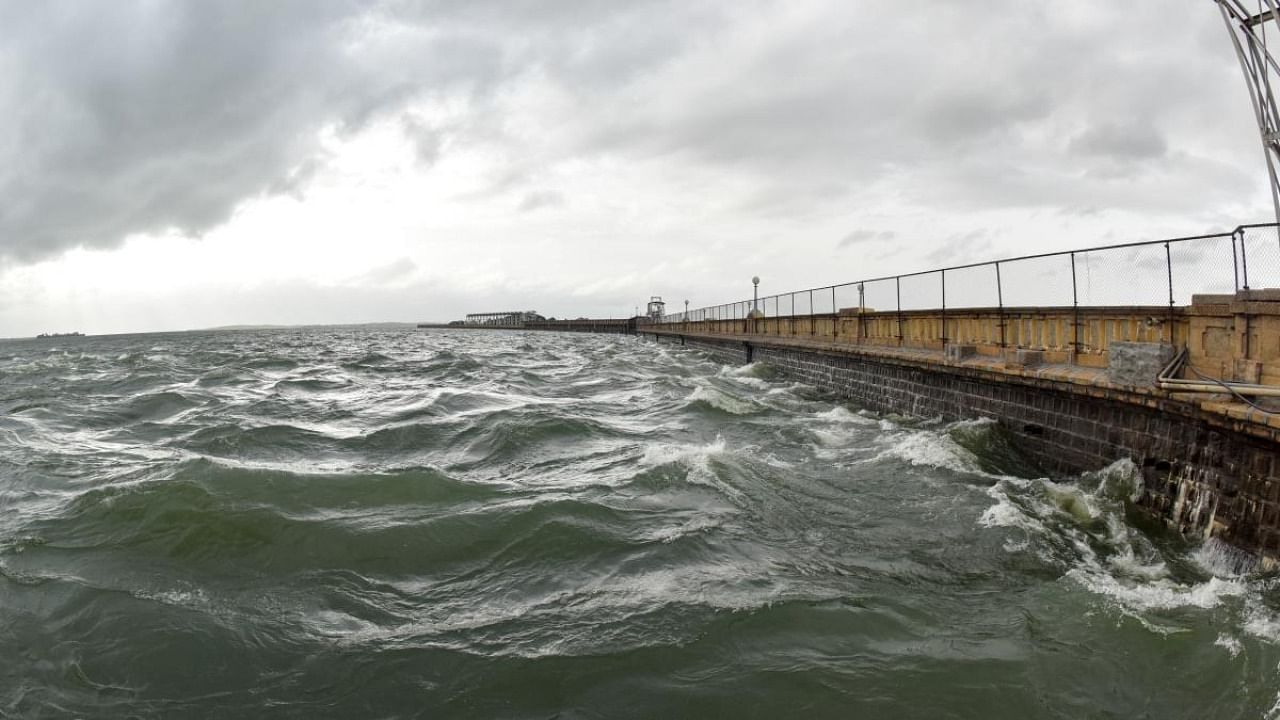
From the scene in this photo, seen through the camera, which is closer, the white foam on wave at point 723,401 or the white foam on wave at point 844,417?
the white foam on wave at point 844,417

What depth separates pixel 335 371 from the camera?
2998 centimetres

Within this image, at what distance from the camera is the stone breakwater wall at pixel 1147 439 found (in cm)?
667

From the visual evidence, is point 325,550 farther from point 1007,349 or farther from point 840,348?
point 840,348

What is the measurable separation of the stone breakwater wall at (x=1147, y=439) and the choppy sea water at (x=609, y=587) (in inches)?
13.1

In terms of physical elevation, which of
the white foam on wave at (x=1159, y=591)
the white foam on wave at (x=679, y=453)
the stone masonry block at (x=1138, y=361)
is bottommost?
the white foam on wave at (x=1159, y=591)

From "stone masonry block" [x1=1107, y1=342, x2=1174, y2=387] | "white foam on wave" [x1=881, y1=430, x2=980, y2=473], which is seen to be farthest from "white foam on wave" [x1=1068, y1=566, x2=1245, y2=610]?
"white foam on wave" [x1=881, y1=430, x2=980, y2=473]

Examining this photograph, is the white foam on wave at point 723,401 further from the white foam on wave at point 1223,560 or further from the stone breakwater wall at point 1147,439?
→ the white foam on wave at point 1223,560

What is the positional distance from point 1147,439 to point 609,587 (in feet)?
23.0

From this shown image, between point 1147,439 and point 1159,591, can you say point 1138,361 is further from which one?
point 1159,591

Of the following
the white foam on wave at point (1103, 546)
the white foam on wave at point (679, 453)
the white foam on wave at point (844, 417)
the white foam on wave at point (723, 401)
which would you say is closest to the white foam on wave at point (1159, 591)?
the white foam on wave at point (1103, 546)

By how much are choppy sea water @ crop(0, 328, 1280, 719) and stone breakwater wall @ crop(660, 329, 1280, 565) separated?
0.33m

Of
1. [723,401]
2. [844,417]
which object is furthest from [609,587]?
[723,401]

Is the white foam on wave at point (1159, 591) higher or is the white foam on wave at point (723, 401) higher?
the white foam on wave at point (723, 401)

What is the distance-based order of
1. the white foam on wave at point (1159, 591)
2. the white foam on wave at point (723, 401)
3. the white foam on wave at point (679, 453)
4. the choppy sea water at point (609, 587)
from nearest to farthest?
1. the choppy sea water at point (609, 587)
2. the white foam on wave at point (1159, 591)
3. the white foam on wave at point (679, 453)
4. the white foam on wave at point (723, 401)
